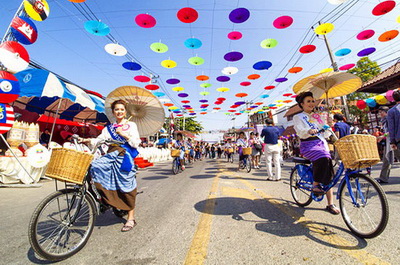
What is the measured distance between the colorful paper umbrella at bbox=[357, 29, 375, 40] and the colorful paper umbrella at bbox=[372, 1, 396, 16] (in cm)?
168

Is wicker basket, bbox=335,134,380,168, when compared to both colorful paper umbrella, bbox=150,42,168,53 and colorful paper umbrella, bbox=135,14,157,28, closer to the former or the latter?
colorful paper umbrella, bbox=135,14,157,28

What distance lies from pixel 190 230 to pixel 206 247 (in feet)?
1.60

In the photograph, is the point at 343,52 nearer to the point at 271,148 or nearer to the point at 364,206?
the point at 271,148

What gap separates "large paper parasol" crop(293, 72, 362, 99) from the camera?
141 inches

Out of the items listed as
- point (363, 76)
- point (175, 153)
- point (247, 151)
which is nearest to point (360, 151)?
point (247, 151)

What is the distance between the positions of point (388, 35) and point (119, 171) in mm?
12544

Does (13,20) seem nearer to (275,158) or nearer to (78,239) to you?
(78,239)

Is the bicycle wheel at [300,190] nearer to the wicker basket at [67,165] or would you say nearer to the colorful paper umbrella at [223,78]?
the wicker basket at [67,165]

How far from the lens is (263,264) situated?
161cm

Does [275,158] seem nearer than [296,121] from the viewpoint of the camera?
No

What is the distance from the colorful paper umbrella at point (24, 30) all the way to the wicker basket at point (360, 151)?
357 inches

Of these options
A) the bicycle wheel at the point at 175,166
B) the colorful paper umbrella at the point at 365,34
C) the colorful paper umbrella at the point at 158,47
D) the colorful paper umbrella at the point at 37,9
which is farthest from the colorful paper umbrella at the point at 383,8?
the colorful paper umbrella at the point at 37,9

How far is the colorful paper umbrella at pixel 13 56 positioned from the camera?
17.3ft

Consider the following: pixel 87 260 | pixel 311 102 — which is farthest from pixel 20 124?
pixel 311 102
